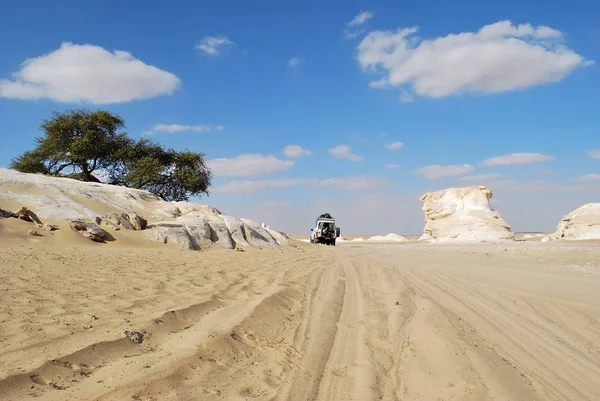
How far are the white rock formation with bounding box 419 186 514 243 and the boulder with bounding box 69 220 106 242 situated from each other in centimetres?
3208

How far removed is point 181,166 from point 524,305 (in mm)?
30755

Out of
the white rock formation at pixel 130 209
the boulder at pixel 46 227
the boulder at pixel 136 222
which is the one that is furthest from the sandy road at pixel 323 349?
the white rock formation at pixel 130 209

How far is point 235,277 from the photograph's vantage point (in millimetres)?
8383

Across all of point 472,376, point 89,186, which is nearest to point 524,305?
point 472,376

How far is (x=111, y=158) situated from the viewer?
107ft

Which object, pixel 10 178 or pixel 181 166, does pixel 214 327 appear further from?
pixel 181 166

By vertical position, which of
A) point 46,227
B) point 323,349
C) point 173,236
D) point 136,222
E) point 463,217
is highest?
point 463,217

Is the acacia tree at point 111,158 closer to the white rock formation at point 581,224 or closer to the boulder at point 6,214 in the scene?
the boulder at point 6,214

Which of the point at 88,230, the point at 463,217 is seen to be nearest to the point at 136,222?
the point at 88,230

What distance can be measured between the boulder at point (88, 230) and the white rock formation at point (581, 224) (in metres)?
36.2

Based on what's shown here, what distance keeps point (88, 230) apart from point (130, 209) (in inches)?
167

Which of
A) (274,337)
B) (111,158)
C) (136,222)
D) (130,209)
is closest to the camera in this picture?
(274,337)

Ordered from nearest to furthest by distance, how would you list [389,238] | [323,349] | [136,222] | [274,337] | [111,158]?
[323,349], [274,337], [136,222], [111,158], [389,238]

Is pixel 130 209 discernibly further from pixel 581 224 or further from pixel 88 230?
pixel 581 224
